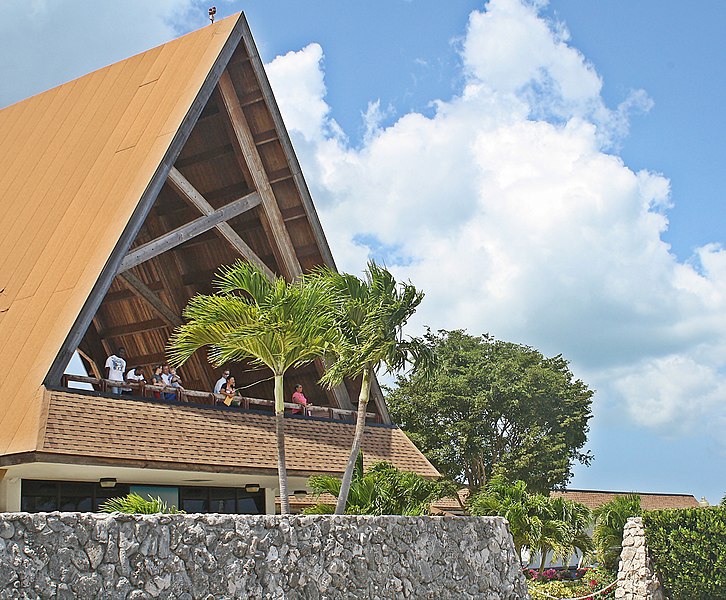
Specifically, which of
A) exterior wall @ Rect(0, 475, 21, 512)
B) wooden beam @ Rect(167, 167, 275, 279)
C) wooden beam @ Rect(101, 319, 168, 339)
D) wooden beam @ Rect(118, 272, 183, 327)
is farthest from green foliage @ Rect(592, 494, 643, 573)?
exterior wall @ Rect(0, 475, 21, 512)

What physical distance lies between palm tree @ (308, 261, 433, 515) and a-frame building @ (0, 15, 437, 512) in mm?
3335

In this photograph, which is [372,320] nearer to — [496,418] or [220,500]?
[220,500]

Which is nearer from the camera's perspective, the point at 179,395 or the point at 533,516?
the point at 179,395

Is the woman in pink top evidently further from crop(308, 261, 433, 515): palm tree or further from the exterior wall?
the exterior wall

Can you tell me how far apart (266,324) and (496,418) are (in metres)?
28.2

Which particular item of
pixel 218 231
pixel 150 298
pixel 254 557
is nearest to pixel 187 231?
pixel 218 231

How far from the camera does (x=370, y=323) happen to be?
1473 centimetres

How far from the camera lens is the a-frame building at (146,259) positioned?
1484 cm

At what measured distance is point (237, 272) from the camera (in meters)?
14.3

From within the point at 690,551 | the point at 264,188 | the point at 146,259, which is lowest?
the point at 690,551

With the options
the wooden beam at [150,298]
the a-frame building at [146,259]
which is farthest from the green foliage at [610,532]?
the wooden beam at [150,298]

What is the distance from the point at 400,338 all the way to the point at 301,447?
4.53 metres

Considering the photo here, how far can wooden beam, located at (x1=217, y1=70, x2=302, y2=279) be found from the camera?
19578 millimetres

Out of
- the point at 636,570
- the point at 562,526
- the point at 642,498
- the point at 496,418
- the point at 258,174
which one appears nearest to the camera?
the point at 562,526
